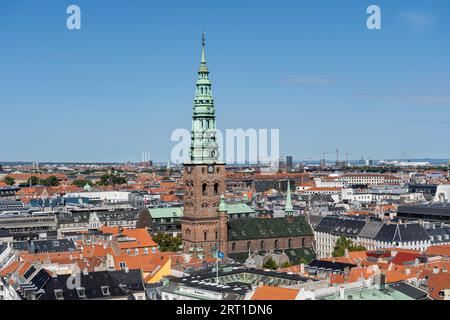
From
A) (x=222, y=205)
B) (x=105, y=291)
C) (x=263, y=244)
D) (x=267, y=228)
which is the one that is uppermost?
(x=222, y=205)

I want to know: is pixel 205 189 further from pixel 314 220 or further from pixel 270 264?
pixel 314 220

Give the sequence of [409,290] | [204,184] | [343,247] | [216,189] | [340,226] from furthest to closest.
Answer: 1. [340,226]
2. [343,247]
3. [216,189]
4. [204,184]
5. [409,290]

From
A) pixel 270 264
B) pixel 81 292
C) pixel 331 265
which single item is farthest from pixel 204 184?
pixel 81 292

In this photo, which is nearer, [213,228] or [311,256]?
[213,228]

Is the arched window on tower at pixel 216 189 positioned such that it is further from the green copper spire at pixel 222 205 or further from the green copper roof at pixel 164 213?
the green copper roof at pixel 164 213

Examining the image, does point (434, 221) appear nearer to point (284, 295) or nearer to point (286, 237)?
point (286, 237)
